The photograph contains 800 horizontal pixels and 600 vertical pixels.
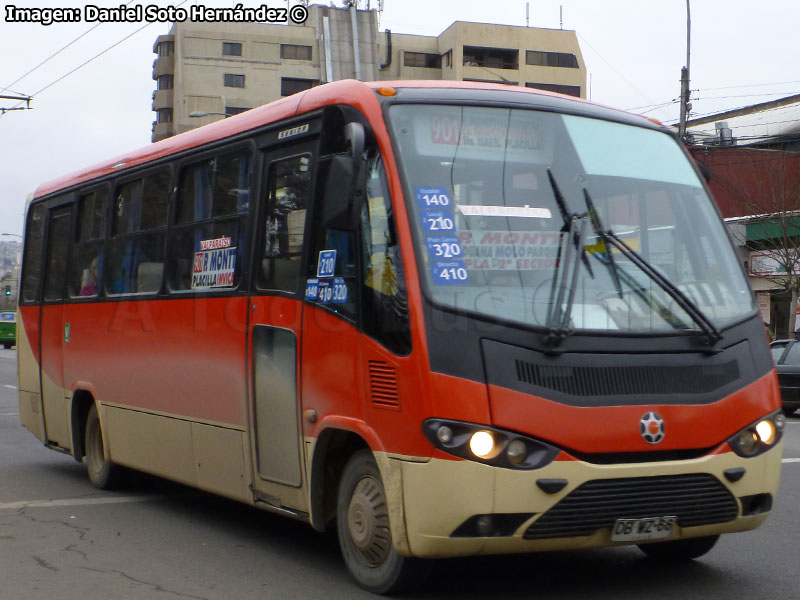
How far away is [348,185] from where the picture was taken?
20.0ft

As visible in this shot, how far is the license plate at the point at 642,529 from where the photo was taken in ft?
18.8

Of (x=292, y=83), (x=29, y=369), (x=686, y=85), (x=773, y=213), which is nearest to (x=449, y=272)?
(x=29, y=369)

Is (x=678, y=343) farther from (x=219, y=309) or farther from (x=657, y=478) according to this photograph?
(x=219, y=309)

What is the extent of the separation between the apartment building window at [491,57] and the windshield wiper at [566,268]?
234ft

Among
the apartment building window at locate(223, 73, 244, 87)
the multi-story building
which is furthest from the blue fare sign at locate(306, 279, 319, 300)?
the apartment building window at locate(223, 73, 244, 87)

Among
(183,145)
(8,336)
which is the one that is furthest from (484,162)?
(8,336)

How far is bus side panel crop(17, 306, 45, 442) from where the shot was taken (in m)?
12.1

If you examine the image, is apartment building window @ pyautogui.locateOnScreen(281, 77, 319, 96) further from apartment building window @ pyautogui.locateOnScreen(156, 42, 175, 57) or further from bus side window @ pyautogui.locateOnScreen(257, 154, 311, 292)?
bus side window @ pyautogui.locateOnScreen(257, 154, 311, 292)

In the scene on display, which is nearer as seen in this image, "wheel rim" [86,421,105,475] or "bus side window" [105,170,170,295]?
"bus side window" [105,170,170,295]

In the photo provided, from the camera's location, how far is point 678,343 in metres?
6.00

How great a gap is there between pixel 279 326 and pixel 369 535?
5.26 feet

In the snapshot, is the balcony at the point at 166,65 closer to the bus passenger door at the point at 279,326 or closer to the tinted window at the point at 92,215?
the tinted window at the point at 92,215

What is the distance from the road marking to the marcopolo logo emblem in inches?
217

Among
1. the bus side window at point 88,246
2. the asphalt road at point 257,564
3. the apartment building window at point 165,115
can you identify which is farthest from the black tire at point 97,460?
the apartment building window at point 165,115
